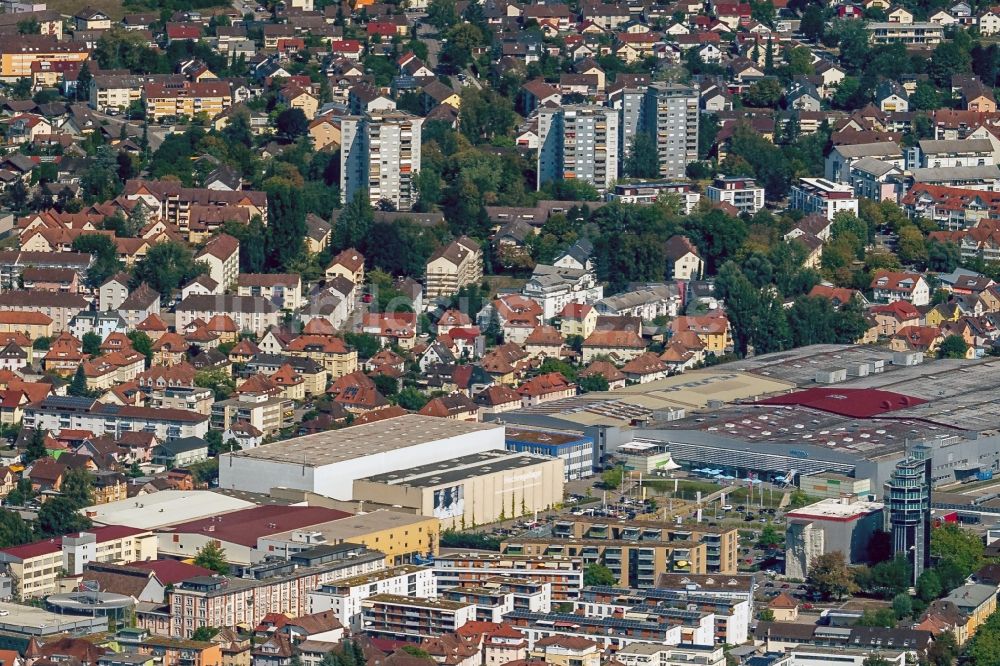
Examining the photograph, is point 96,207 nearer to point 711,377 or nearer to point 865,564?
point 711,377

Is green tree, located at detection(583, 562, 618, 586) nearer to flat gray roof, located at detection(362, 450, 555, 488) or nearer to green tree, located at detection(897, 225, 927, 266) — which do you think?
flat gray roof, located at detection(362, 450, 555, 488)

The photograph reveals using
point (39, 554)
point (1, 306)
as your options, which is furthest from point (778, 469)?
point (1, 306)

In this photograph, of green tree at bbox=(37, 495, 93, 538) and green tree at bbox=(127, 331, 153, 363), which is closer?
green tree at bbox=(37, 495, 93, 538)

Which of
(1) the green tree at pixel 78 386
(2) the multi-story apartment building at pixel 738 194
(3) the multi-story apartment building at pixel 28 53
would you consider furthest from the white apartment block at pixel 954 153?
(1) the green tree at pixel 78 386

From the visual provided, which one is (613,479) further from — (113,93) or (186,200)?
(113,93)

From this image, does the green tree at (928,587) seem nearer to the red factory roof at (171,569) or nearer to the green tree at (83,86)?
the red factory roof at (171,569)

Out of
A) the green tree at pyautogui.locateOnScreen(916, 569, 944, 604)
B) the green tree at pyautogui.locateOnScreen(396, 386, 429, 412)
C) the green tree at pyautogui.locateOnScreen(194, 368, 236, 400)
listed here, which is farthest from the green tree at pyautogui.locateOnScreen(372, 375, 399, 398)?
the green tree at pyautogui.locateOnScreen(916, 569, 944, 604)
